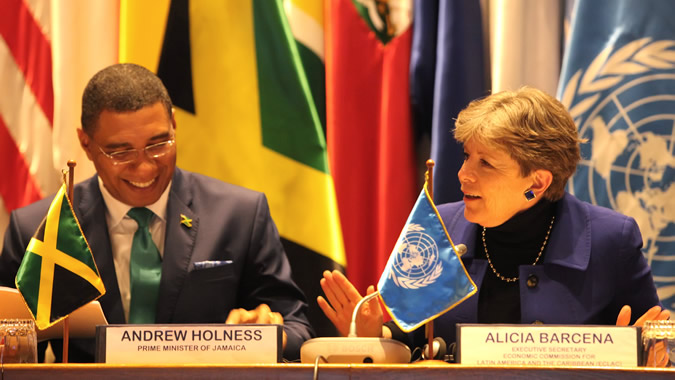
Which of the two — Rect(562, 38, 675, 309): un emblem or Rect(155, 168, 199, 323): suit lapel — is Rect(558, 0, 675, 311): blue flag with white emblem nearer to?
Rect(562, 38, 675, 309): un emblem

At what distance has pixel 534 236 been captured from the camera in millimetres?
2643

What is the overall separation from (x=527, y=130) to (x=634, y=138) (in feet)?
3.10

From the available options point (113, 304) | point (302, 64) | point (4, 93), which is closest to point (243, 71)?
point (302, 64)

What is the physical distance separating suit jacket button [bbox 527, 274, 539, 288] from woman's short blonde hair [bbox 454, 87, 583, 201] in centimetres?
29

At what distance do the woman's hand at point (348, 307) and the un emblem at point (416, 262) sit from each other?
6.6 inches

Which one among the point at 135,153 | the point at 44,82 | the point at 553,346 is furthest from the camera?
the point at 44,82

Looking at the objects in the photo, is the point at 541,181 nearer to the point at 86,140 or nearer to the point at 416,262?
the point at 416,262

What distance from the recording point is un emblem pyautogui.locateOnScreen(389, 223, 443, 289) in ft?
6.97

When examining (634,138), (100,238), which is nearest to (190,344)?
(100,238)

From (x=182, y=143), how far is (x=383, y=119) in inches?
32.9

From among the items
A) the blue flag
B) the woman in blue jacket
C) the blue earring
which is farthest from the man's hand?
the blue flag

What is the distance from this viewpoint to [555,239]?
2559mm

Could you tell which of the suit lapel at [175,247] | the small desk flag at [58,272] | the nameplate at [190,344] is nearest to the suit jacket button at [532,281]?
the nameplate at [190,344]

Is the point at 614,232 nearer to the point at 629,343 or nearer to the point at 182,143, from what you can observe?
the point at 629,343
